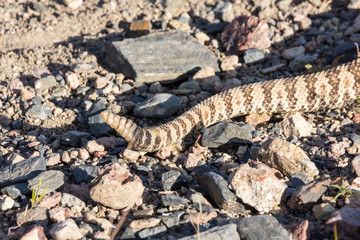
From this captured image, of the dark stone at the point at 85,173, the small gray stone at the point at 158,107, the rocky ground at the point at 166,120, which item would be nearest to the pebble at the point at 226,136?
the rocky ground at the point at 166,120

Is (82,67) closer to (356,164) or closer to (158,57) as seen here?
(158,57)

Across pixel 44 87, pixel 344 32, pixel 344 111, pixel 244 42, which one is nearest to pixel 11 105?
pixel 44 87

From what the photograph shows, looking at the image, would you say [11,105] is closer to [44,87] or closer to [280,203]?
[44,87]

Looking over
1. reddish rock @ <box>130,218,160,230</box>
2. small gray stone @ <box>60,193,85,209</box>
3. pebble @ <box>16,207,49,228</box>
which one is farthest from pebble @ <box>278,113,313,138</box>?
pebble @ <box>16,207,49,228</box>

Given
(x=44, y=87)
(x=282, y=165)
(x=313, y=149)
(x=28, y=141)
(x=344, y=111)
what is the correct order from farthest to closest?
(x=44, y=87) → (x=344, y=111) → (x=28, y=141) → (x=313, y=149) → (x=282, y=165)

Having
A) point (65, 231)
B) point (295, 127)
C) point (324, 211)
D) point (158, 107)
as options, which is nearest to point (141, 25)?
point (158, 107)

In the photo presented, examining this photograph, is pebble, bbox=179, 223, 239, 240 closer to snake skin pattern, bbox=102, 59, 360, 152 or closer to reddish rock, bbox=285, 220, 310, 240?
reddish rock, bbox=285, 220, 310, 240
